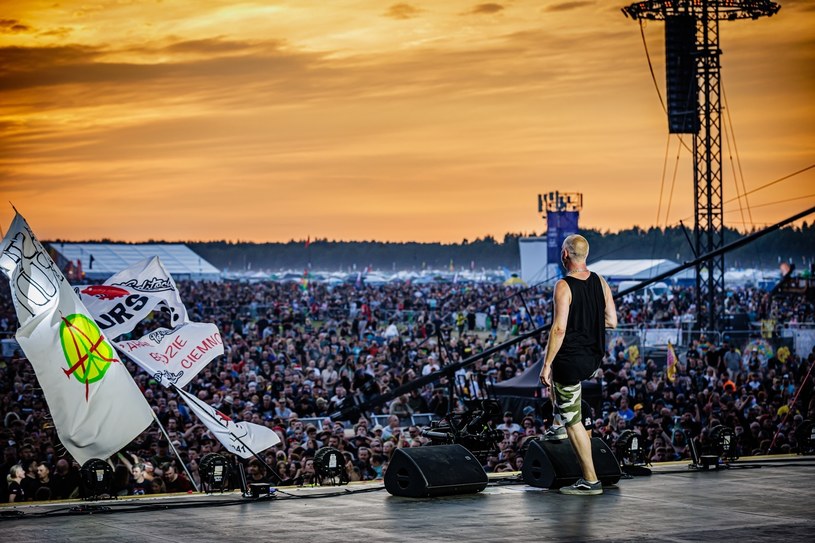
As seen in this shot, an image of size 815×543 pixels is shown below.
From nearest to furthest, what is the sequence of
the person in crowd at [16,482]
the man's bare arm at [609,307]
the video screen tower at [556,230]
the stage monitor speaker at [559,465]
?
the man's bare arm at [609,307] < the stage monitor speaker at [559,465] < the person in crowd at [16,482] < the video screen tower at [556,230]

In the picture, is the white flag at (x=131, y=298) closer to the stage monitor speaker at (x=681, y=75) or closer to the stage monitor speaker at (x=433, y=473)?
the stage monitor speaker at (x=433, y=473)

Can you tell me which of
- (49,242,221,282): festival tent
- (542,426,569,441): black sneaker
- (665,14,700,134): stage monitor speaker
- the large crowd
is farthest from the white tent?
(542,426,569,441): black sneaker

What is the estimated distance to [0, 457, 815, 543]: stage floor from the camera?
17.8 ft

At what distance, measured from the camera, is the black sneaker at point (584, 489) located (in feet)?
22.3

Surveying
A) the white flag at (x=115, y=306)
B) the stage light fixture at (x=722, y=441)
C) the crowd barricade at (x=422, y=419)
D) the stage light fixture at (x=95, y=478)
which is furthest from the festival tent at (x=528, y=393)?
the stage light fixture at (x=95, y=478)

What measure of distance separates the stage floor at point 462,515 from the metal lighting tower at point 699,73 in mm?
19113

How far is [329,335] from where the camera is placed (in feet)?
94.5

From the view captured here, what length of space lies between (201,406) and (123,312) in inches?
Result: 42.0

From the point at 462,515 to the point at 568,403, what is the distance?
3.31 ft

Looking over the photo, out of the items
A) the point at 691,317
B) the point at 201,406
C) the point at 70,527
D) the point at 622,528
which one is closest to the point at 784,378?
the point at 201,406

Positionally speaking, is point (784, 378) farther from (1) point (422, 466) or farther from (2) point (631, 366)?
(1) point (422, 466)

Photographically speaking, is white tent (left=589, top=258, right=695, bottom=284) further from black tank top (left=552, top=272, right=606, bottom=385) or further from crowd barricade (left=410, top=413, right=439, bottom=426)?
black tank top (left=552, top=272, right=606, bottom=385)

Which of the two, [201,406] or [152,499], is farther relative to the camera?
[201,406]

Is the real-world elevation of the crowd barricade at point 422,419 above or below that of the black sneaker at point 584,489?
below
